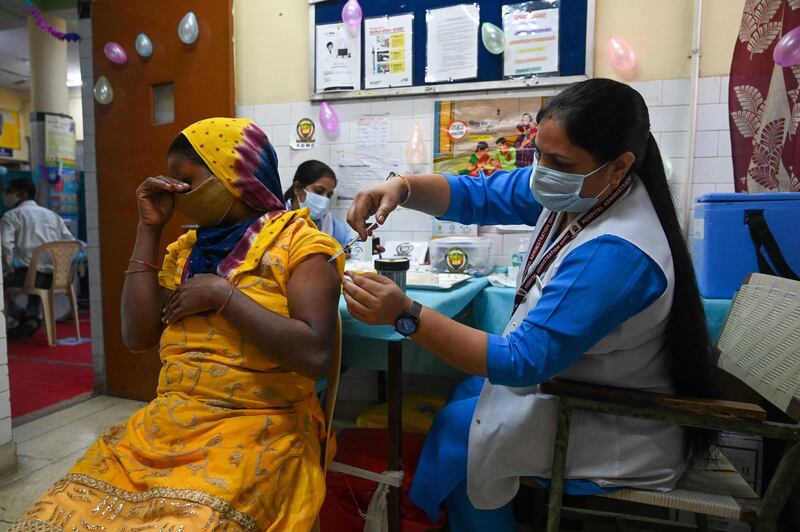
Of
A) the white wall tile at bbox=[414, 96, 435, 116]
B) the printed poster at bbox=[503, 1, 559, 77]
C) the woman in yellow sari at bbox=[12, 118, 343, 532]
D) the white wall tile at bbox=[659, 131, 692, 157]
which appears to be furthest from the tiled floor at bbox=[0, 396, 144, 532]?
the white wall tile at bbox=[659, 131, 692, 157]

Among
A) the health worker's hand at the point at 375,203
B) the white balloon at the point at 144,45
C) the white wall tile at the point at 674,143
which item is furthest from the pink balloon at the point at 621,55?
the white balloon at the point at 144,45

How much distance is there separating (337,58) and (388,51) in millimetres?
317

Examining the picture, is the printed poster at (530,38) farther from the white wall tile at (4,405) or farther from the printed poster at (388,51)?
the white wall tile at (4,405)

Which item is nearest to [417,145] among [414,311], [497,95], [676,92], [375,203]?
[497,95]

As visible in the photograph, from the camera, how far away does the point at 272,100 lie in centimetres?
311

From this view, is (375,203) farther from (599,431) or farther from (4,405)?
(4,405)

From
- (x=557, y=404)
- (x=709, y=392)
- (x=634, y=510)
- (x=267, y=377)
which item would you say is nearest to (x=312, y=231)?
(x=267, y=377)

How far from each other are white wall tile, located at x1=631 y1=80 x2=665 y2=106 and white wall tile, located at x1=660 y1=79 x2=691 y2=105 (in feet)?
0.08

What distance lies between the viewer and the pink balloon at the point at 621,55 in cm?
247

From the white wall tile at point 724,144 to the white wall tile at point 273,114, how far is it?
93.9 inches

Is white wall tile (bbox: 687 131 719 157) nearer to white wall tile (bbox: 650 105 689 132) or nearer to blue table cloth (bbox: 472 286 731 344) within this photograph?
white wall tile (bbox: 650 105 689 132)

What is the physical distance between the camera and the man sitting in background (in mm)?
4714

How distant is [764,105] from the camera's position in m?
2.01

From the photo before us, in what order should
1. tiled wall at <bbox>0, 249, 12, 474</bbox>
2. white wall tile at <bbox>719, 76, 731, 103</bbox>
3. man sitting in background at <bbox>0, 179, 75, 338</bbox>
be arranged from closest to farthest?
tiled wall at <bbox>0, 249, 12, 474</bbox>, white wall tile at <bbox>719, 76, 731, 103</bbox>, man sitting in background at <bbox>0, 179, 75, 338</bbox>
